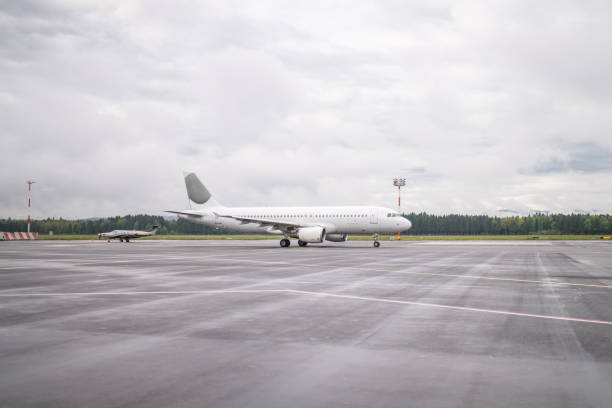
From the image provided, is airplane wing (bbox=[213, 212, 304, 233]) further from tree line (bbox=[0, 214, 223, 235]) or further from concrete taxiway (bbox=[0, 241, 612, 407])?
tree line (bbox=[0, 214, 223, 235])

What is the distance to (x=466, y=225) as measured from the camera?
6688 inches

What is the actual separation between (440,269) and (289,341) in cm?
1323

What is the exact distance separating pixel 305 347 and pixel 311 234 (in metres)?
33.8

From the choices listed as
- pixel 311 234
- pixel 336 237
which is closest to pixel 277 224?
pixel 311 234

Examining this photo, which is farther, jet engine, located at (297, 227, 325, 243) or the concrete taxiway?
jet engine, located at (297, 227, 325, 243)

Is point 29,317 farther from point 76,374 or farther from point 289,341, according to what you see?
point 289,341

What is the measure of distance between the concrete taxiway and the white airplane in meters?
29.2

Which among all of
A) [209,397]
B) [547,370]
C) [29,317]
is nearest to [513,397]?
[547,370]

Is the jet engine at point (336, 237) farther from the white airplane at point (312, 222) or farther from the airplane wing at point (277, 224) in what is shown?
the airplane wing at point (277, 224)

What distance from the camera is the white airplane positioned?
41.1 m

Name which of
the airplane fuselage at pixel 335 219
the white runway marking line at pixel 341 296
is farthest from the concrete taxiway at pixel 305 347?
the airplane fuselage at pixel 335 219

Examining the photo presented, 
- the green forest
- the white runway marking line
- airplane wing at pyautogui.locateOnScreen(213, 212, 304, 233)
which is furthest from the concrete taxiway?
the green forest

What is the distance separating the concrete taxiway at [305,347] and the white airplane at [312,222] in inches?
1151

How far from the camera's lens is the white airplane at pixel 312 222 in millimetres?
41094
